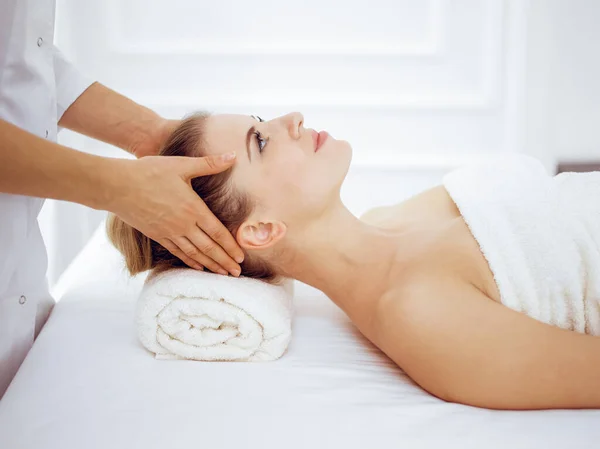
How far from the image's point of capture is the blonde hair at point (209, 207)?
141cm

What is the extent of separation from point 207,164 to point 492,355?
0.66 metres

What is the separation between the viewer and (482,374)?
47.5 inches

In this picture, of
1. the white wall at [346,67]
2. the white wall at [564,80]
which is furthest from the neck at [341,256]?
the white wall at [564,80]

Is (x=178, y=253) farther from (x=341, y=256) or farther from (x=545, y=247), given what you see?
(x=545, y=247)

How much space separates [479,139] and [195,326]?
5.66 feet

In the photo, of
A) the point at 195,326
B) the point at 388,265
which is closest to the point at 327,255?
the point at 388,265

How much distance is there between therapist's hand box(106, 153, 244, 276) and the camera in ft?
4.01

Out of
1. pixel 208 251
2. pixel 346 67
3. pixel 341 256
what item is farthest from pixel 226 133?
pixel 346 67

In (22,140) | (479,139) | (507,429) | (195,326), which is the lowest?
(507,429)

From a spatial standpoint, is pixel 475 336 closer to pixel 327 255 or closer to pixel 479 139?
pixel 327 255

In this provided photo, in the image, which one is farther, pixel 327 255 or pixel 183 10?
pixel 183 10

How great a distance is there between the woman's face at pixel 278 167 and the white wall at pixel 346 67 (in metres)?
1.05

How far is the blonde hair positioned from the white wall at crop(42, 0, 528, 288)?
1.08m

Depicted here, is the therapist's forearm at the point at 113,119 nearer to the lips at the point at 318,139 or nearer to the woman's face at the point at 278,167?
the woman's face at the point at 278,167
